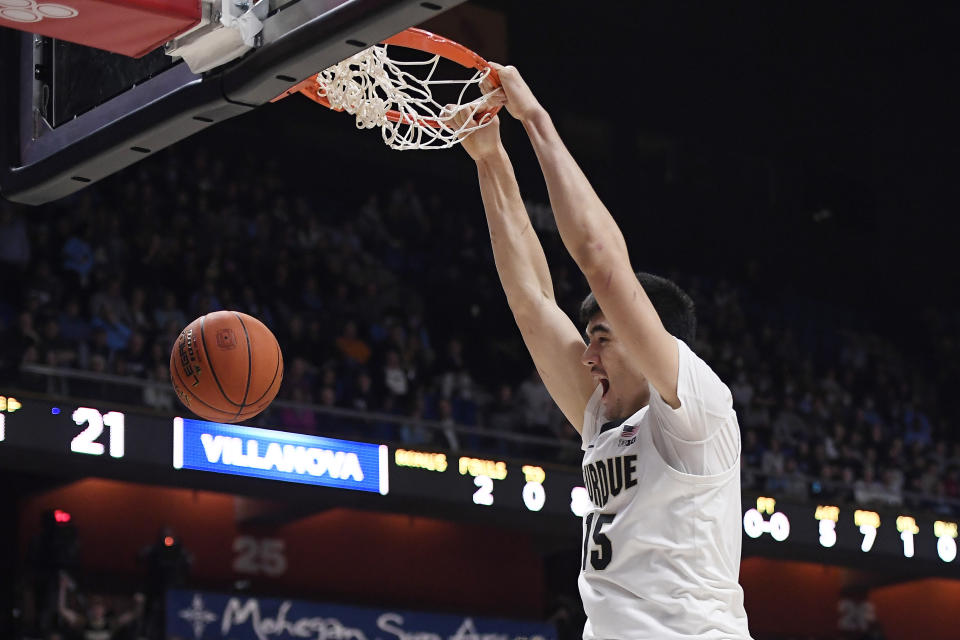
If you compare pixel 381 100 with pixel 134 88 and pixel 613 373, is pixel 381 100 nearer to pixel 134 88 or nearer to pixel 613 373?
pixel 134 88

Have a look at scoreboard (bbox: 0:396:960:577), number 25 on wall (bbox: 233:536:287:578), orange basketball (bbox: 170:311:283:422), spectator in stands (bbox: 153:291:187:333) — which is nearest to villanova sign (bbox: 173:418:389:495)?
scoreboard (bbox: 0:396:960:577)

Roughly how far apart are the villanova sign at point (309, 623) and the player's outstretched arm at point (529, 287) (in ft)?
26.6

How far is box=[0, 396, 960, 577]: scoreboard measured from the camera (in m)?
9.73

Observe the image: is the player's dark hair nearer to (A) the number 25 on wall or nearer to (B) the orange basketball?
(B) the orange basketball

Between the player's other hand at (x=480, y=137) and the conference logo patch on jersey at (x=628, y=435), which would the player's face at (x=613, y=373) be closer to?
the conference logo patch on jersey at (x=628, y=435)

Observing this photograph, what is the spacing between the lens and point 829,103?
20500mm

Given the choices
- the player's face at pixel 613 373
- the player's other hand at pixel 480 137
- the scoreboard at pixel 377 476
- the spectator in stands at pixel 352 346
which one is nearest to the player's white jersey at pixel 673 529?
the player's face at pixel 613 373

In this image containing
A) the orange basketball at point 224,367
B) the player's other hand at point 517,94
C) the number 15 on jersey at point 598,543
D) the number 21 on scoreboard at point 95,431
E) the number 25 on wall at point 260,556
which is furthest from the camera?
the number 25 on wall at point 260,556

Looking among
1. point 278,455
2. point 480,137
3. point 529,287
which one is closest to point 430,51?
point 480,137

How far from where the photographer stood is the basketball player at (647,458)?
3.01 metres

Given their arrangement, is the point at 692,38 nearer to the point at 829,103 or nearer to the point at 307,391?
the point at 829,103

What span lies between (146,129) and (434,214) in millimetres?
12948

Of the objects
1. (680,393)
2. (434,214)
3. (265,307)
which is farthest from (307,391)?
(680,393)

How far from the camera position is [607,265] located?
3062 mm
